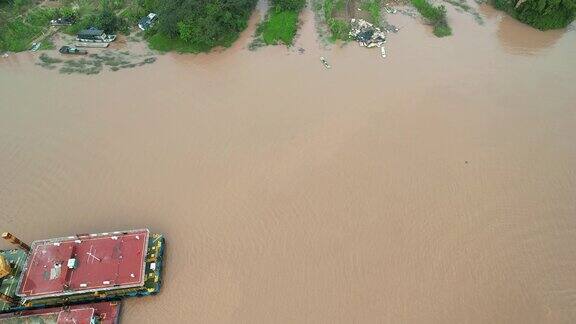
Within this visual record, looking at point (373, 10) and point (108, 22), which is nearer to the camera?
point (108, 22)

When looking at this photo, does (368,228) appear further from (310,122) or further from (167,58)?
(167,58)

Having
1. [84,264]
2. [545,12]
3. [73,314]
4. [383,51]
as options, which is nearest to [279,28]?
[383,51]

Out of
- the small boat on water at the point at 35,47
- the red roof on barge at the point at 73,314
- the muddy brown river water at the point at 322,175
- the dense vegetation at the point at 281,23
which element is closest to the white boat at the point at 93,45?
the small boat on water at the point at 35,47

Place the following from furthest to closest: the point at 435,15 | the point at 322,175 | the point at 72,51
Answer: the point at 435,15 → the point at 72,51 → the point at 322,175

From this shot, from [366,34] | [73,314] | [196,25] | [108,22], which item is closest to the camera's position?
[73,314]

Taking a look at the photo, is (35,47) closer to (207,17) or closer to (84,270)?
(207,17)

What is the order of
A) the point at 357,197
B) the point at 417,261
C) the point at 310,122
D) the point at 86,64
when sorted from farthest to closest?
the point at 86,64, the point at 310,122, the point at 357,197, the point at 417,261

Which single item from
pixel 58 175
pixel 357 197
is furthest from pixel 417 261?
pixel 58 175
